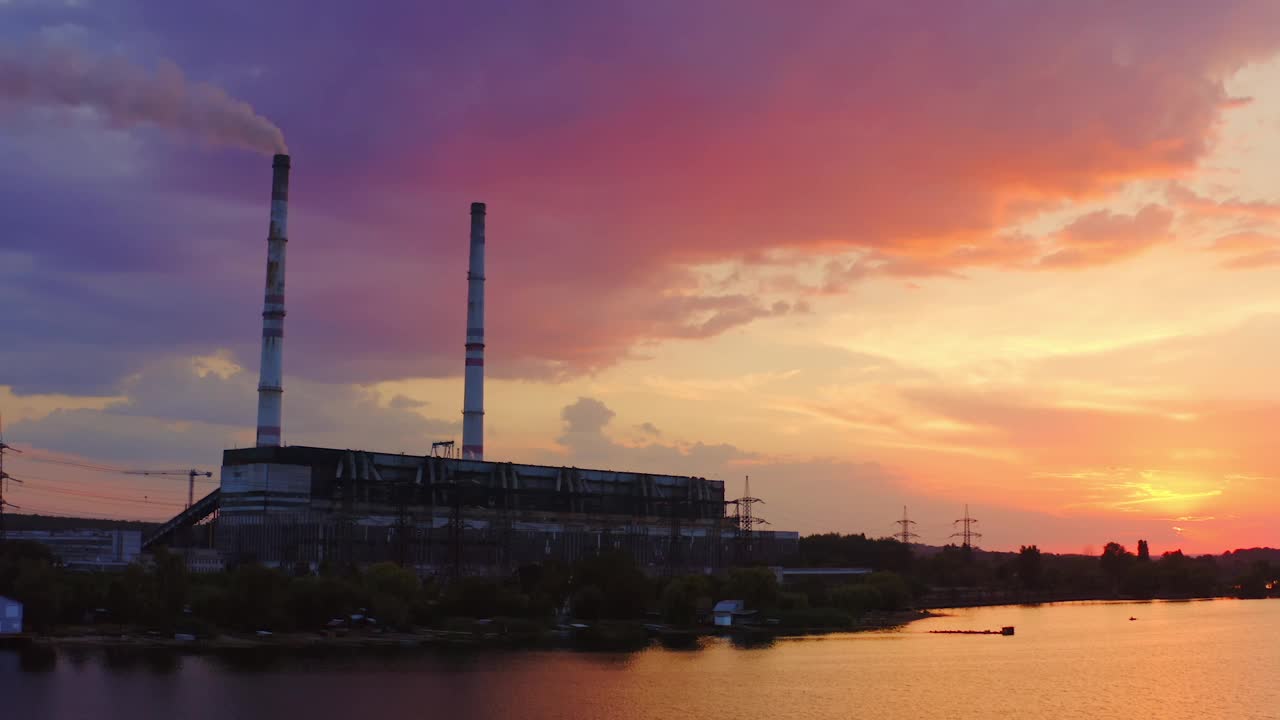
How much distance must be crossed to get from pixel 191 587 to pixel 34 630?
1223 cm

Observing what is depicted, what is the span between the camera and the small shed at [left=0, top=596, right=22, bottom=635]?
313 ft

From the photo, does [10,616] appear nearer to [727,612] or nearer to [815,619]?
[727,612]

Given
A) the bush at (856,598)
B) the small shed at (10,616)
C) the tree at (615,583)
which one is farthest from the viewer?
the bush at (856,598)

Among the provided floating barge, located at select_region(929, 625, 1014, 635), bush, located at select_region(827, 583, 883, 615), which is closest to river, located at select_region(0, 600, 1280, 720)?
floating barge, located at select_region(929, 625, 1014, 635)

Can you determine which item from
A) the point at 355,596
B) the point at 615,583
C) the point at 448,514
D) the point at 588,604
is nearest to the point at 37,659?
the point at 355,596

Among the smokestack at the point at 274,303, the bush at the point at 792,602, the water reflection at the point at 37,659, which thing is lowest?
the water reflection at the point at 37,659

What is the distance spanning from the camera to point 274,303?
138m

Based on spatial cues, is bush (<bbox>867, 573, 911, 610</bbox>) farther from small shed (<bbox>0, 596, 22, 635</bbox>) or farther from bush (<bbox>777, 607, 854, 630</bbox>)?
small shed (<bbox>0, 596, 22, 635</bbox>)

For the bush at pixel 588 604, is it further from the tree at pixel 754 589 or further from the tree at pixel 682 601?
the tree at pixel 754 589

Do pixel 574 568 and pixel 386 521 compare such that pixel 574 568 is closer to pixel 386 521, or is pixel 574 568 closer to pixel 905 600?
pixel 386 521

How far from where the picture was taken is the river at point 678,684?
2714 inches

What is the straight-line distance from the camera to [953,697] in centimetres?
7856

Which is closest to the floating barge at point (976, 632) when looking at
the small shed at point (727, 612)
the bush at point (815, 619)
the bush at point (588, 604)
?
the bush at point (815, 619)

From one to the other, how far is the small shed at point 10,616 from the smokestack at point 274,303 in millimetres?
44603
